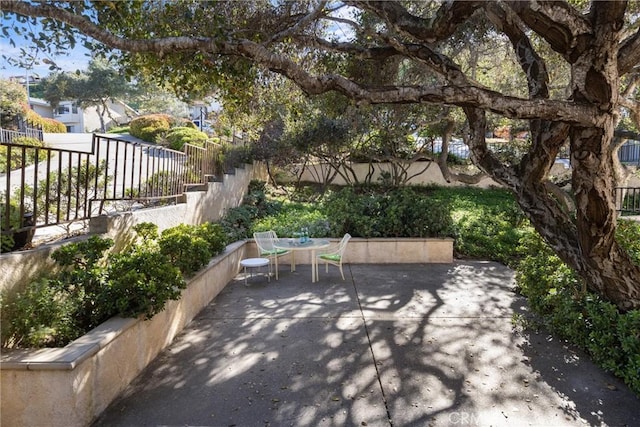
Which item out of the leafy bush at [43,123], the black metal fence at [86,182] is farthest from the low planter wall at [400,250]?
the leafy bush at [43,123]

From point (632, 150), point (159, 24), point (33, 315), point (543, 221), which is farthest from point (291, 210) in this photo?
point (632, 150)

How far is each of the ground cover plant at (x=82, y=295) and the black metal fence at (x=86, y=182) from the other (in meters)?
0.50

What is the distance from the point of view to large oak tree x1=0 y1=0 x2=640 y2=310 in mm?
3498

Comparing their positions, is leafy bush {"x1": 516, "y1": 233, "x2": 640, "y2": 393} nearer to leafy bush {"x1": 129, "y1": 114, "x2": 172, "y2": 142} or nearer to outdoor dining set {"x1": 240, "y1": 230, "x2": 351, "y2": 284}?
outdoor dining set {"x1": 240, "y1": 230, "x2": 351, "y2": 284}

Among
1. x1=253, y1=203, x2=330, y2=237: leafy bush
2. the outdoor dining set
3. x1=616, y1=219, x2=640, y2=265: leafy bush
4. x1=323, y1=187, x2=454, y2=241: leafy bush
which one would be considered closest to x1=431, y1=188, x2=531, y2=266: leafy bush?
x1=323, y1=187, x2=454, y2=241: leafy bush

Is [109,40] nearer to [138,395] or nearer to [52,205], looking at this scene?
[52,205]

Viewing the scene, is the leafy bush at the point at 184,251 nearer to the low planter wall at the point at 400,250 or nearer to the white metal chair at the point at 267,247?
the white metal chair at the point at 267,247

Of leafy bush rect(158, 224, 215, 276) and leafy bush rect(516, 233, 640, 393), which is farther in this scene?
leafy bush rect(158, 224, 215, 276)

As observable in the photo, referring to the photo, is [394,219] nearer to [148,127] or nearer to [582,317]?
[582,317]

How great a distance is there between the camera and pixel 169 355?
4.00m

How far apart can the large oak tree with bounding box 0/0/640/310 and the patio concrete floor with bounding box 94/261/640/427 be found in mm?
1289

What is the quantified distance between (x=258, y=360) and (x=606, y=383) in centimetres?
321

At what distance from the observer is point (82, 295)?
11.2 ft

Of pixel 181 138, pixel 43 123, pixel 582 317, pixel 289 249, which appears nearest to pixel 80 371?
pixel 289 249
